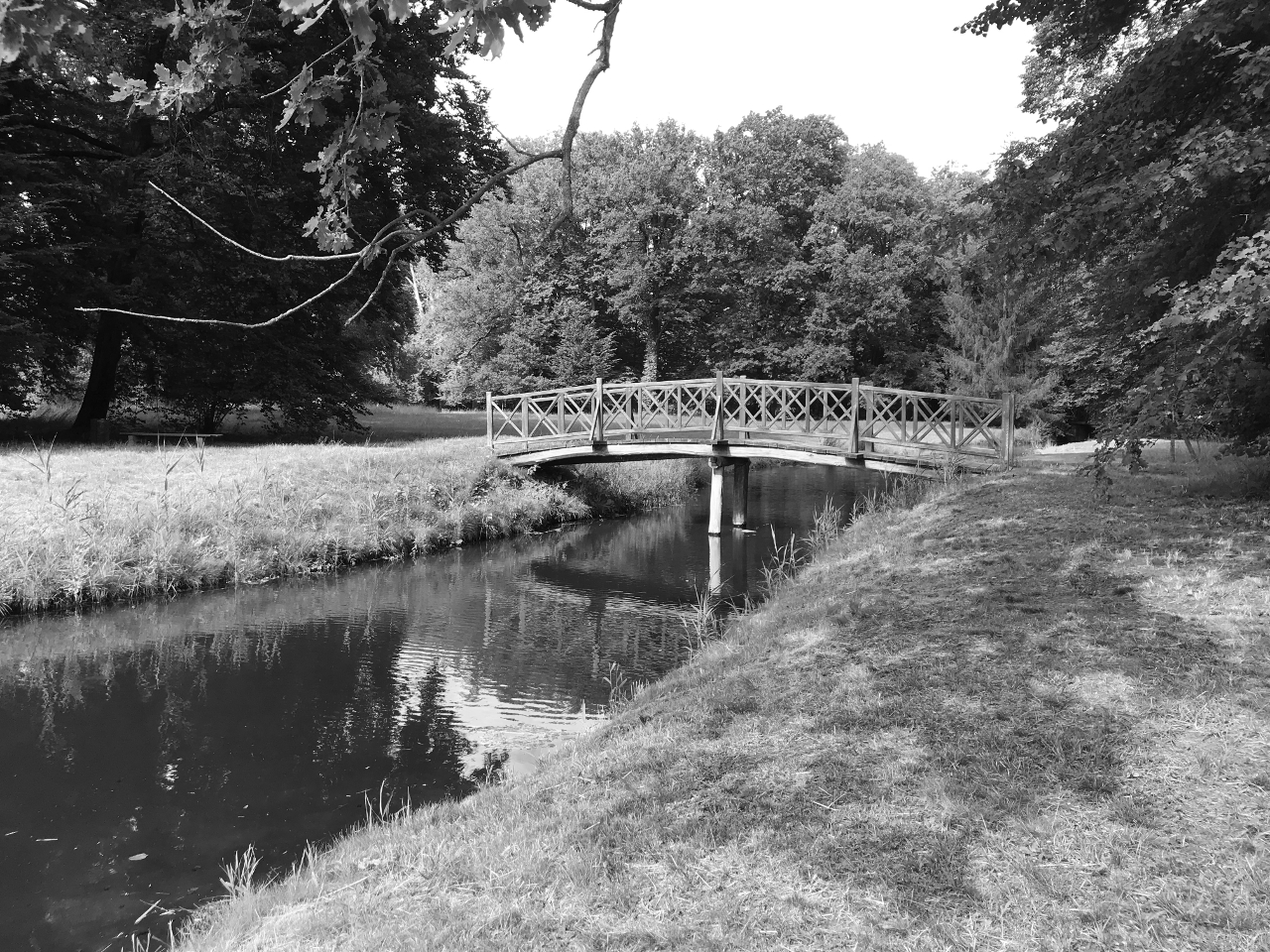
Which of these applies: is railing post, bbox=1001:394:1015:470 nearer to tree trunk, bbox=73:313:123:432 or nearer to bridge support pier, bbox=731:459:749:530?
bridge support pier, bbox=731:459:749:530

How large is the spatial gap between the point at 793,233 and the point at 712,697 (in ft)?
122

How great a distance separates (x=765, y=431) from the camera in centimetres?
1831

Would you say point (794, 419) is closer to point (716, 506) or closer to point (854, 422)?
point (854, 422)

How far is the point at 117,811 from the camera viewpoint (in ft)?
20.5

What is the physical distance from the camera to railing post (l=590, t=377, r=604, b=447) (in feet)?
62.5

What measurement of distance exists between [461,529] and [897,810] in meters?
13.7

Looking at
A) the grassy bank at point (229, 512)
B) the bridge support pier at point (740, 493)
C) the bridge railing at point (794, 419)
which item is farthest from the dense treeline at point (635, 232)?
the bridge support pier at point (740, 493)

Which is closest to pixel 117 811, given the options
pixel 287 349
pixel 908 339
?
pixel 287 349

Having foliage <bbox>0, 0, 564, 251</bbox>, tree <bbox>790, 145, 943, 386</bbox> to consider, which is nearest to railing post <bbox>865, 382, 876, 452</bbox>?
foliage <bbox>0, 0, 564, 251</bbox>

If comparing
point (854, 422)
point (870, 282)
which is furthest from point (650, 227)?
point (854, 422)

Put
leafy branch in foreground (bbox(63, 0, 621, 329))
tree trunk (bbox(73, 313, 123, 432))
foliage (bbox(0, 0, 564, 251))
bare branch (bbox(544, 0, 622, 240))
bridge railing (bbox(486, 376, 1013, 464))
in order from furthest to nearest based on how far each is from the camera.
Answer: tree trunk (bbox(73, 313, 123, 432)), bridge railing (bbox(486, 376, 1013, 464)), bare branch (bbox(544, 0, 622, 240)), leafy branch in foreground (bbox(63, 0, 621, 329)), foliage (bbox(0, 0, 564, 251))

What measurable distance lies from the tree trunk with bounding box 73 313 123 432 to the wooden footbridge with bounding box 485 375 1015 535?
8195 mm

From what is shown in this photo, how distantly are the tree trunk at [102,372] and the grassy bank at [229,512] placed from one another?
146 inches

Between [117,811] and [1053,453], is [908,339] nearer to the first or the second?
[1053,453]
